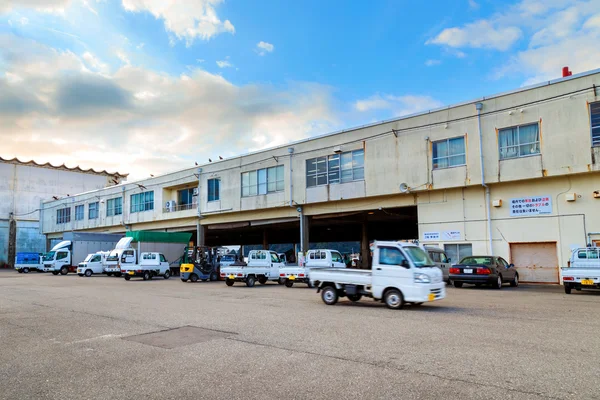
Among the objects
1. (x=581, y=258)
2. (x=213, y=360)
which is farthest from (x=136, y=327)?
(x=581, y=258)

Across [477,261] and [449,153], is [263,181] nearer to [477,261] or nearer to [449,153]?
[449,153]

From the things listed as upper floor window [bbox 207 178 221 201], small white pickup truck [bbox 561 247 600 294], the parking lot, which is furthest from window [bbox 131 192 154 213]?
small white pickup truck [bbox 561 247 600 294]

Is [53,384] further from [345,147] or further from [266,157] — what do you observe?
[266,157]

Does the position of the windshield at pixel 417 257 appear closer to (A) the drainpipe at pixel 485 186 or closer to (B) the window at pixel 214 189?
(A) the drainpipe at pixel 485 186

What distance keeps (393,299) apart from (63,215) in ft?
202

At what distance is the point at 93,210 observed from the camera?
185ft

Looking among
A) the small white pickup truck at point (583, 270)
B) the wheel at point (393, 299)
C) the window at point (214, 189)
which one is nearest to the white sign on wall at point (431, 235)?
the small white pickup truck at point (583, 270)

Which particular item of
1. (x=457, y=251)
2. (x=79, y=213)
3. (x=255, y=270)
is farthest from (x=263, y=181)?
(x=79, y=213)

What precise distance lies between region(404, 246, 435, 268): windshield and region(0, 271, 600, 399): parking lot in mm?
1249

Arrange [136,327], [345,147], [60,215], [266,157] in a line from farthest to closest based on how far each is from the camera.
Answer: [60,215] < [266,157] < [345,147] < [136,327]

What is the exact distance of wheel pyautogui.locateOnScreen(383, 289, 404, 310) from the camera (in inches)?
484

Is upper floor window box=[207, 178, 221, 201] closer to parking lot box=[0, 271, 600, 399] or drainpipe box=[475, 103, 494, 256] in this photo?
drainpipe box=[475, 103, 494, 256]

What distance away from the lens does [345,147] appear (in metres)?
28.6

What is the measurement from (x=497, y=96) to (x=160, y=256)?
2529 cm
